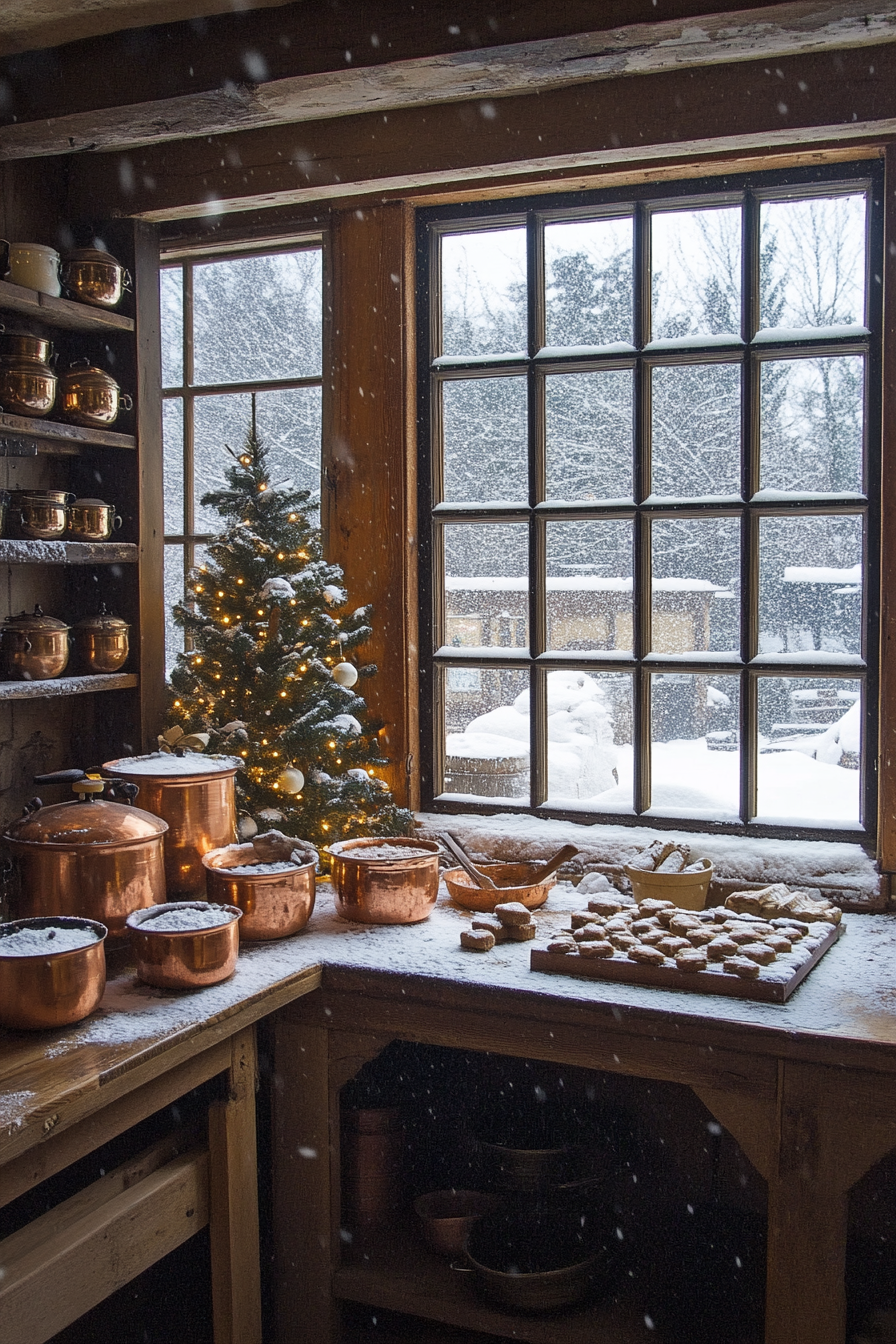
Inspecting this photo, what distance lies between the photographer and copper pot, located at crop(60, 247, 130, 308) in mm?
2783

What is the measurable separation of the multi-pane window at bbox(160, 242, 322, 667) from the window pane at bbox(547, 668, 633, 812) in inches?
37.4

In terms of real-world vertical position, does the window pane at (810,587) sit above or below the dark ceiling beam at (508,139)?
below

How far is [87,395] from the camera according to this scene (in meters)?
2.79

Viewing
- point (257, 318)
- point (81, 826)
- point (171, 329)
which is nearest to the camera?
point (81, 826)

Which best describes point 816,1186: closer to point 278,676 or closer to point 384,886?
point 384,886

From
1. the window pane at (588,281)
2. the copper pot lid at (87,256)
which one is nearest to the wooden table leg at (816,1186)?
the window pane at (588,281)

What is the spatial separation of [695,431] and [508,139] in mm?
863

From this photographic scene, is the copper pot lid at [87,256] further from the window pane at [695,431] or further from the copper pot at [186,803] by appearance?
the window pane at [695,431]

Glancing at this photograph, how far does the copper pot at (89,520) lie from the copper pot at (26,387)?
0.25 m

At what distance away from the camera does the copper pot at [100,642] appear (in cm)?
284

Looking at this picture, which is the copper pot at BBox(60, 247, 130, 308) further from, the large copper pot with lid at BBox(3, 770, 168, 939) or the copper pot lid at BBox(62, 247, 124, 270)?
the large copper pot with lid at BBox(3, 770, 168, 939)

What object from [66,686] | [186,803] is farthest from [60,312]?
[186,803]

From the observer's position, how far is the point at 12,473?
2.84 meters

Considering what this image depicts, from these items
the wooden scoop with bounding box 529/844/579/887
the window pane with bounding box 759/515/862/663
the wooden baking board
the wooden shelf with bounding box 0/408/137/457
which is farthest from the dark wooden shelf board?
the window pane with bounding box 759/515/862/663
